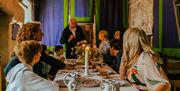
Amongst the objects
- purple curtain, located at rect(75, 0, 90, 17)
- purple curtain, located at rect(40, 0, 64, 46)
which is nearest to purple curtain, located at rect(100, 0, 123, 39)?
purple curtain, located at rect(75, 0, 90, 17)

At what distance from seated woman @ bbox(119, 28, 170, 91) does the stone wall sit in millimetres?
3522

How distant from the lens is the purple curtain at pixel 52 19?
8.05 metres

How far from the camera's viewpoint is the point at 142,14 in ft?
21.3

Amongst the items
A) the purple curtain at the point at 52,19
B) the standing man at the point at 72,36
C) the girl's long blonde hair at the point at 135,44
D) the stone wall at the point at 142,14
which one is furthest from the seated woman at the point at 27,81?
the purple curtain at the point at 52,19

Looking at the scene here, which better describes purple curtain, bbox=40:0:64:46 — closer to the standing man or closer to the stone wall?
the standing man

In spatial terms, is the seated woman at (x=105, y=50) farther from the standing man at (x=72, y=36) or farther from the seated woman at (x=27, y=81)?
the seated woman at (x=27, y=81)

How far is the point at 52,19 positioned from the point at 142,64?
617 centimetres

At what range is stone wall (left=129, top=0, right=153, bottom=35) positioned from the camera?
581 cm

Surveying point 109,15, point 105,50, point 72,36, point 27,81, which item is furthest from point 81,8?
point 27,81

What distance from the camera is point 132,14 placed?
760cm

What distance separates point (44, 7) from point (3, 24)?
12.1ft

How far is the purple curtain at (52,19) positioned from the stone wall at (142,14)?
6.36ft

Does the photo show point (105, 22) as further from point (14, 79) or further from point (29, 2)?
point (14, 79)

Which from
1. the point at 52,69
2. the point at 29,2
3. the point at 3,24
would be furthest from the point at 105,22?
the point at 52,69
